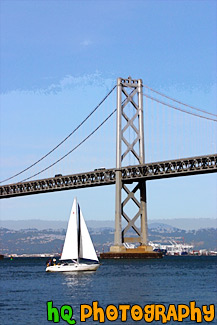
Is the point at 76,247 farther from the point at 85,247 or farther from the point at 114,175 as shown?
the point at 114,175

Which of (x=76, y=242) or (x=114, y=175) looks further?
(x=114, y=175)

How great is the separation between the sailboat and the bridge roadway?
2926 centimetres

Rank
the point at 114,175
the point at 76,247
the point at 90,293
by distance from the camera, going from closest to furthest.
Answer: the point at 90,293
the point at 76,247
the point at 114,175

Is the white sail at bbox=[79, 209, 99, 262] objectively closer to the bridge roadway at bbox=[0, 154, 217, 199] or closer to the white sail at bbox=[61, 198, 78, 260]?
the white sail at bbox=[61, 198, 78, 260]

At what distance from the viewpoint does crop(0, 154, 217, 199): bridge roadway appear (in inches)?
3356

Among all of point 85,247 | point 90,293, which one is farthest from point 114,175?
point 90,293

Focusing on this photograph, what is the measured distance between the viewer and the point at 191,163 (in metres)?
86.3

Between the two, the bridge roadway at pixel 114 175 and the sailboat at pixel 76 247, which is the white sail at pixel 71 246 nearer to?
the sailboat at pixel 76 247

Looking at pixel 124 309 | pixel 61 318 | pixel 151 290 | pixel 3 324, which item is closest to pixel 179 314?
pixel 124 309

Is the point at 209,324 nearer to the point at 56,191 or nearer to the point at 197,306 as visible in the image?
the point at 197,306

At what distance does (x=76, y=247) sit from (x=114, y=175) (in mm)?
37283

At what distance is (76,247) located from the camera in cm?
5606

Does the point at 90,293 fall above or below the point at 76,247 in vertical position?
below

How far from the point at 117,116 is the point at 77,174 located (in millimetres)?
9660
